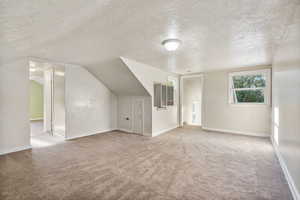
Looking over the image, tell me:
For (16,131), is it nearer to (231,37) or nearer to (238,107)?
(231,37)

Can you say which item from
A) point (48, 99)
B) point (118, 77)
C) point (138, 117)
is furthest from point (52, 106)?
point (138, 117)

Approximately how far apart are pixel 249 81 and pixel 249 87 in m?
0.21

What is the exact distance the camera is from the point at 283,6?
1.64 metres

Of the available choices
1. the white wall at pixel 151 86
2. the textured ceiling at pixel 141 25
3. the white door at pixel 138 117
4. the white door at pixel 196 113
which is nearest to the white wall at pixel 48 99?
the textured ceiling at pixel 141 25

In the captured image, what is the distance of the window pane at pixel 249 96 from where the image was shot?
4676mm

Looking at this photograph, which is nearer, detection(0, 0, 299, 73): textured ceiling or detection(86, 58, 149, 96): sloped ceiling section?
detection(0, 0, 299, 73): textured ceiling

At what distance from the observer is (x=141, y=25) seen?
2.08 meters

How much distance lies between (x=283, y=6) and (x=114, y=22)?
6.82 feet

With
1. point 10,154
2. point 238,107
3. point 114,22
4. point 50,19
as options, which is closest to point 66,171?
point 10,154

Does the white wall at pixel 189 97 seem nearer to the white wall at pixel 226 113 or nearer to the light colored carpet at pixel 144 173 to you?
the white wall at pixel 226 113

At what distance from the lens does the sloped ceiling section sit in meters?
4.07

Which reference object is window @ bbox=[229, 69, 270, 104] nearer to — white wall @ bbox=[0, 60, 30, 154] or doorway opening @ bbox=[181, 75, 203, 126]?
doorway opening @ bbox=[181, 75, 203, 126]

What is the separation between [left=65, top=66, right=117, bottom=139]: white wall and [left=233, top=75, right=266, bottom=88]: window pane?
15.3ft

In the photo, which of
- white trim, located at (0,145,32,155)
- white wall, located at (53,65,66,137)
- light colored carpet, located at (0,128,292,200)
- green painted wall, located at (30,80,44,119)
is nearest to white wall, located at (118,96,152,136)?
light colored carpet, located at (0,128,292,200)
